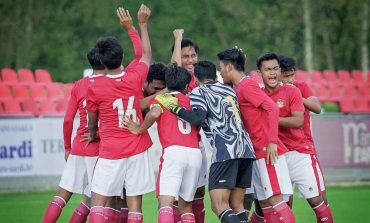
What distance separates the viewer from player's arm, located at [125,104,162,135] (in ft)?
37.6

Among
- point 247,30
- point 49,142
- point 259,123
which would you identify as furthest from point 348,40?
point 259,123

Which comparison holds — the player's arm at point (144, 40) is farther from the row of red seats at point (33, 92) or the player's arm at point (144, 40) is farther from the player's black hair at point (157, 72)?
the row of red seats at point (33, 92)

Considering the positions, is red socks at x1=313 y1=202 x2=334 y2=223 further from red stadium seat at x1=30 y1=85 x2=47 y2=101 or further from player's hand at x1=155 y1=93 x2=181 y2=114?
red stadium seat at x1=30 y1=85 x2=47 y2=101

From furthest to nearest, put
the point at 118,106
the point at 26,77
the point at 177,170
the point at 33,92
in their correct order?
1. the point at 26,77
2. the point at 33,92
3. the point at 118,106
4. the point at 177,170

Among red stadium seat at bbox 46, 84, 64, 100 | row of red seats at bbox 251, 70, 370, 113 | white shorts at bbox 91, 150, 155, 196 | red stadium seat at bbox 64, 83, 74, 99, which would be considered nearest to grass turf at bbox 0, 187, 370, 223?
white shorts at bbox 91, 150, 155, 196

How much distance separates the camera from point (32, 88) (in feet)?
80.9

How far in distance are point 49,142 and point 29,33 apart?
16.7 meters

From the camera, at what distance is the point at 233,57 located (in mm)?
11734

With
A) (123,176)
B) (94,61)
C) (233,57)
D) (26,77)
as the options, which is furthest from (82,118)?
(26,77)

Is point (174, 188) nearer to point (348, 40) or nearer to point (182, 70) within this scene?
point (182, 70)

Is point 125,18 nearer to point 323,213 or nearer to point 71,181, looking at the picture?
point 71,181

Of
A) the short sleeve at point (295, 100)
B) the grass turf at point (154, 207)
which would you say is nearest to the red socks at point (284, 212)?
the short sleeve at point (295, 100)

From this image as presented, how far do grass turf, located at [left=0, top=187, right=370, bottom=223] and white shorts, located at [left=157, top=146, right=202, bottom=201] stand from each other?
3596mm

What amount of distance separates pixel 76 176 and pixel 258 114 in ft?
7.29
